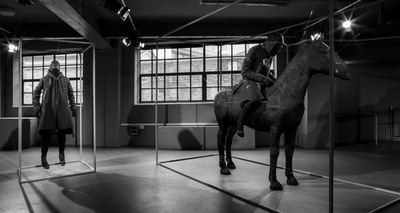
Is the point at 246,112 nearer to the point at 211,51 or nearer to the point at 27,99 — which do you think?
the point at 211,51

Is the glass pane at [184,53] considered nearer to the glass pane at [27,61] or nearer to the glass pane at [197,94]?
the glass pane at [197,94]

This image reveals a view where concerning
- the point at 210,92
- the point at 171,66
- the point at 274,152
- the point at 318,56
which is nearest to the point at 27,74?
the point at 171,66

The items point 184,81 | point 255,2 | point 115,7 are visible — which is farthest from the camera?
point 184,81

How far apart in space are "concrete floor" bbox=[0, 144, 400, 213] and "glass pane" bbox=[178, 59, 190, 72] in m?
3.54

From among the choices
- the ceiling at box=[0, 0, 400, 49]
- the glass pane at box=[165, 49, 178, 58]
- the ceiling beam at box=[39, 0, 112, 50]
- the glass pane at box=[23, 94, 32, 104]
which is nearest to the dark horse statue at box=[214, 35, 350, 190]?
the ceiling at box=[0, 0, 400, 49]

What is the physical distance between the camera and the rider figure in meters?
3.55

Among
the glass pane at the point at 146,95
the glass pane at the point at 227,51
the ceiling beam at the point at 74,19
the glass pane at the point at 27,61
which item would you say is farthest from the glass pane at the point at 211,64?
the glass pane at the point at 27,61

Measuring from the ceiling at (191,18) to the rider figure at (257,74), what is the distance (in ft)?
10.4

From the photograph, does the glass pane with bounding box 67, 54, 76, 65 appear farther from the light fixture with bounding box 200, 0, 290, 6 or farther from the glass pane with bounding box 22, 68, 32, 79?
the light fixture with bounding box 200, 0, 290, 6

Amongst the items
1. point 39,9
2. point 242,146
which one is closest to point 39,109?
point 39,9

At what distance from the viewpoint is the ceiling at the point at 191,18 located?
21.8ft

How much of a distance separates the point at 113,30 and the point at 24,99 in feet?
13.6

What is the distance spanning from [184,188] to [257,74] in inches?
74.1

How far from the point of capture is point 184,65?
27.5ft
